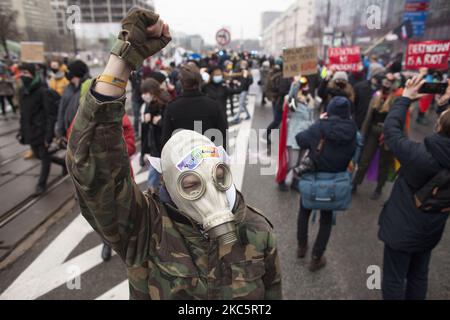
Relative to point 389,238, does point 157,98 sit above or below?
above

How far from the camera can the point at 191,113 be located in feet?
11.5

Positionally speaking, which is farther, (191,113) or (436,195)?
(191,113)

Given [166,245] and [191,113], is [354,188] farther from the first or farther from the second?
A: [166,245]

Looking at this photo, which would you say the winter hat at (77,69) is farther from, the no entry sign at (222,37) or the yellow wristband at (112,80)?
the no entry sign at (222,37)

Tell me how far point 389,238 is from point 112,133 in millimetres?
2380

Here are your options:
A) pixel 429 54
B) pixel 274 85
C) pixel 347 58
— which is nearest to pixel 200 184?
pixel 429 54

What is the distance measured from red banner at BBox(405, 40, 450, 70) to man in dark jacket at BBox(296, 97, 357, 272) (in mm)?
3166

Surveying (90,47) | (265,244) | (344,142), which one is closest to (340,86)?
(344,142)

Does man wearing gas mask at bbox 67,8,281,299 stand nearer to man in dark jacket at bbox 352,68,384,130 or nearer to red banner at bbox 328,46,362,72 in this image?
man in dark jacket at bbox 352,68,384,130

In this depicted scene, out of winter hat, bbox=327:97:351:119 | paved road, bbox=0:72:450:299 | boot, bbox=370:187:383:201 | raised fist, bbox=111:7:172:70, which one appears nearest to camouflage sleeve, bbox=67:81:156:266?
raised fist, bbox=111:7:172:70

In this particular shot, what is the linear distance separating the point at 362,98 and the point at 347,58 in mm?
2372

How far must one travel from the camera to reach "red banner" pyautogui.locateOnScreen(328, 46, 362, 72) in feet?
26.8

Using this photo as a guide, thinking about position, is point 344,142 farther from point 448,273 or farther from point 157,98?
point 157,98

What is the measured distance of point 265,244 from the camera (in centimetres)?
142
